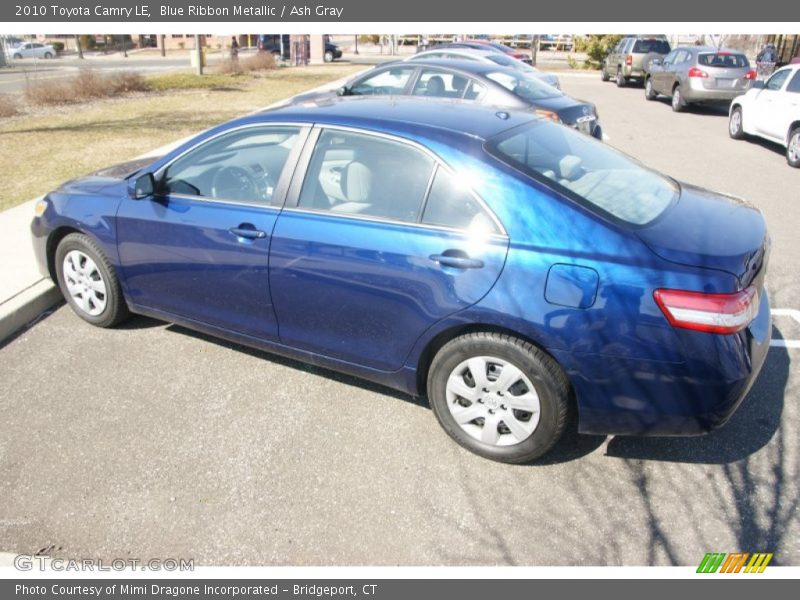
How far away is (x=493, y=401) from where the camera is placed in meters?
3.11

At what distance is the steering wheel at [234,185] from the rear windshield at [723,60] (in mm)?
14836

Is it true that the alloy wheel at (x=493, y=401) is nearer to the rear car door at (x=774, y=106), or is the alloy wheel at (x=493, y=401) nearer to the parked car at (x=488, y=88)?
the parked car at (x=488, y=88)

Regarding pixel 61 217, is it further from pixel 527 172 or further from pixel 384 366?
pixel 527 172

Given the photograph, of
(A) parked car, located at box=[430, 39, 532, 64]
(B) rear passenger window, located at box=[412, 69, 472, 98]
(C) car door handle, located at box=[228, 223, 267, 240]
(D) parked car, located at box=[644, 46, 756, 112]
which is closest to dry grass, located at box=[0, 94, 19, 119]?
(B) rear passenger window, located at box=[412, 69, 472, 98]

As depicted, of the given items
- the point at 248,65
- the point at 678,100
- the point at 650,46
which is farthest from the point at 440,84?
the point at 248,65

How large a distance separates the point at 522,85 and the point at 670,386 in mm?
7201

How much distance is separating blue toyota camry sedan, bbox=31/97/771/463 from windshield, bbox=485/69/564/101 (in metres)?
5.21

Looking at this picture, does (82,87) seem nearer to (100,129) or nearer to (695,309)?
(100,129)

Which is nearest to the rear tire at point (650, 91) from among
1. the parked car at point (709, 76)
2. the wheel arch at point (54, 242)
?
the parked car at point (709, 76)

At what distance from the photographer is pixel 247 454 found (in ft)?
10.8

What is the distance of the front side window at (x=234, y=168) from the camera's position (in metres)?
3.72

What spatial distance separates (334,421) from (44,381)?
1916mm

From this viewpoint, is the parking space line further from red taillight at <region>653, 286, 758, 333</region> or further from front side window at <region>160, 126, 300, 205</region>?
front side window at <region>160, 126, 300, 205</region>
